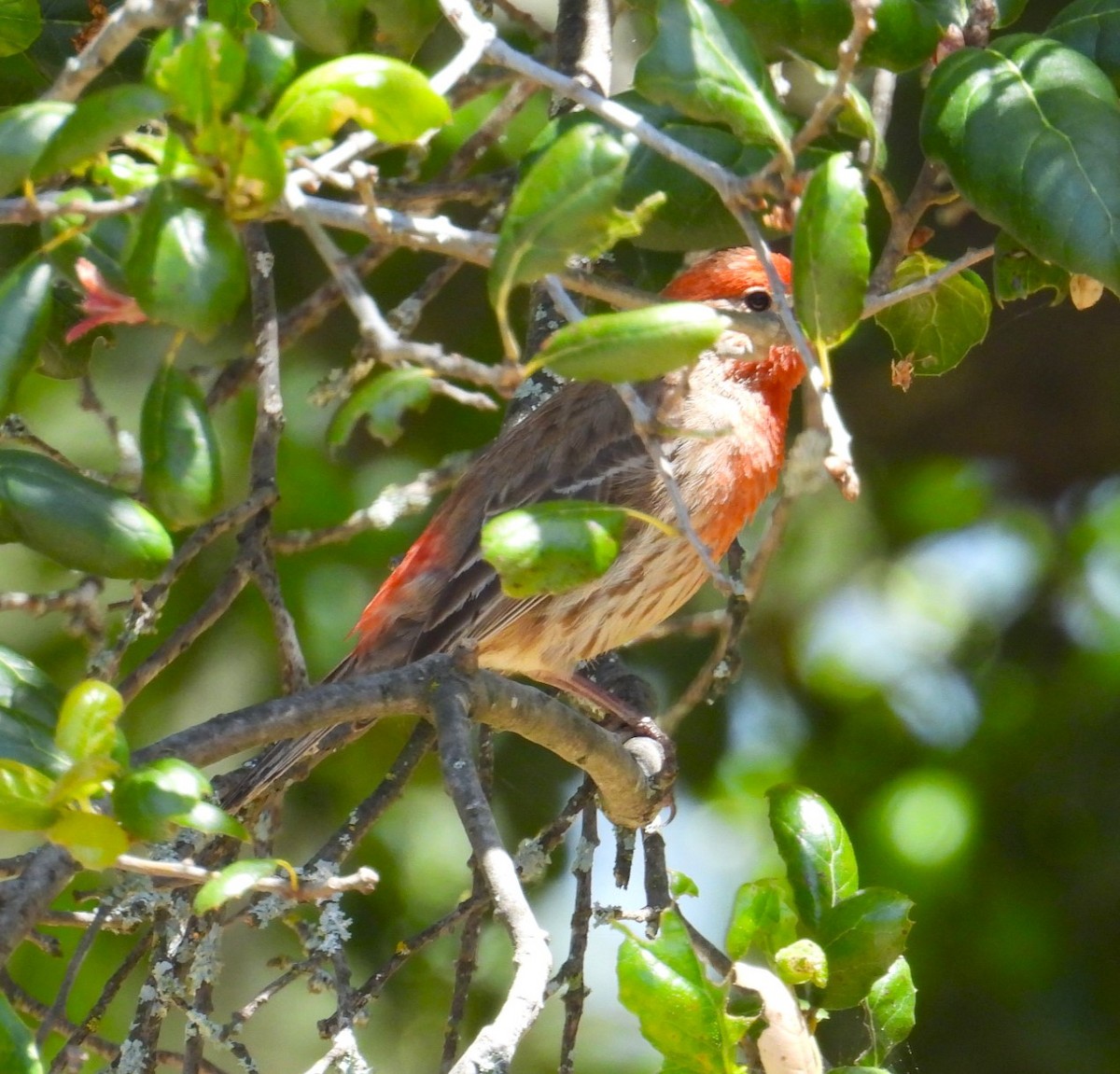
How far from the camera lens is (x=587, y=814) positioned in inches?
141

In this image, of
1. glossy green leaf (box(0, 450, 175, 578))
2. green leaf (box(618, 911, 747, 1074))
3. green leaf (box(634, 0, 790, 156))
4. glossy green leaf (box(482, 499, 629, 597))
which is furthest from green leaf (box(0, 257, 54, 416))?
green leaf (box(618, 911, 747, 1074))

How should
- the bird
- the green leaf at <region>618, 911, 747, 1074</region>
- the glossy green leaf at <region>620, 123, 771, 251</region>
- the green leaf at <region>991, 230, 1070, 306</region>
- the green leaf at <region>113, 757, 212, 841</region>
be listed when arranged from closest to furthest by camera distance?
the green leaf at <region>113, 757, 212, 841</region>, the green leaf at <region>618, 911, 747, 1074</region>, the glossy green leaf at <region>620, 123, 771, 251</region>, the green leaf at <region>991, 230, 1070, 306</region>, the bird

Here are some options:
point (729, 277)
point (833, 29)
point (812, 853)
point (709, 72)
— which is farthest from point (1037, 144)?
point (729, 277)

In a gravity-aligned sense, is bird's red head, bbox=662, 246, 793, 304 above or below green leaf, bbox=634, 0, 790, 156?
below

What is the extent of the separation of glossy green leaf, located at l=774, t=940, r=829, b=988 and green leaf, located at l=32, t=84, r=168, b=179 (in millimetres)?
1355

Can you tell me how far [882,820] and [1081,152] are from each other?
101 inches

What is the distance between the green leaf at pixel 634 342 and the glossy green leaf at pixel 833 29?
861mm

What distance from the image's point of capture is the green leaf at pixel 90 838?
1683 millimetres

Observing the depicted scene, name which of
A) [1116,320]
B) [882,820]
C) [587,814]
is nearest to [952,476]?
[1116,320]

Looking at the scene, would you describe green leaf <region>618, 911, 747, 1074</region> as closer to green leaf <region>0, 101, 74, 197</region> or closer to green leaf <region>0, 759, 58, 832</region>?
green leaf <region>0, 759, 58, 832</region>

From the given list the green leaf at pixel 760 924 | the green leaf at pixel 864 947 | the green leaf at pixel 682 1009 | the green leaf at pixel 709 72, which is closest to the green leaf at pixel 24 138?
the green leaf at pixel 709 72

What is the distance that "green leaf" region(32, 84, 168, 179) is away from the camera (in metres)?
1.68

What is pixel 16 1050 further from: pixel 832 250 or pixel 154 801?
pixel 832 250

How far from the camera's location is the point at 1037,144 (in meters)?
2.29
